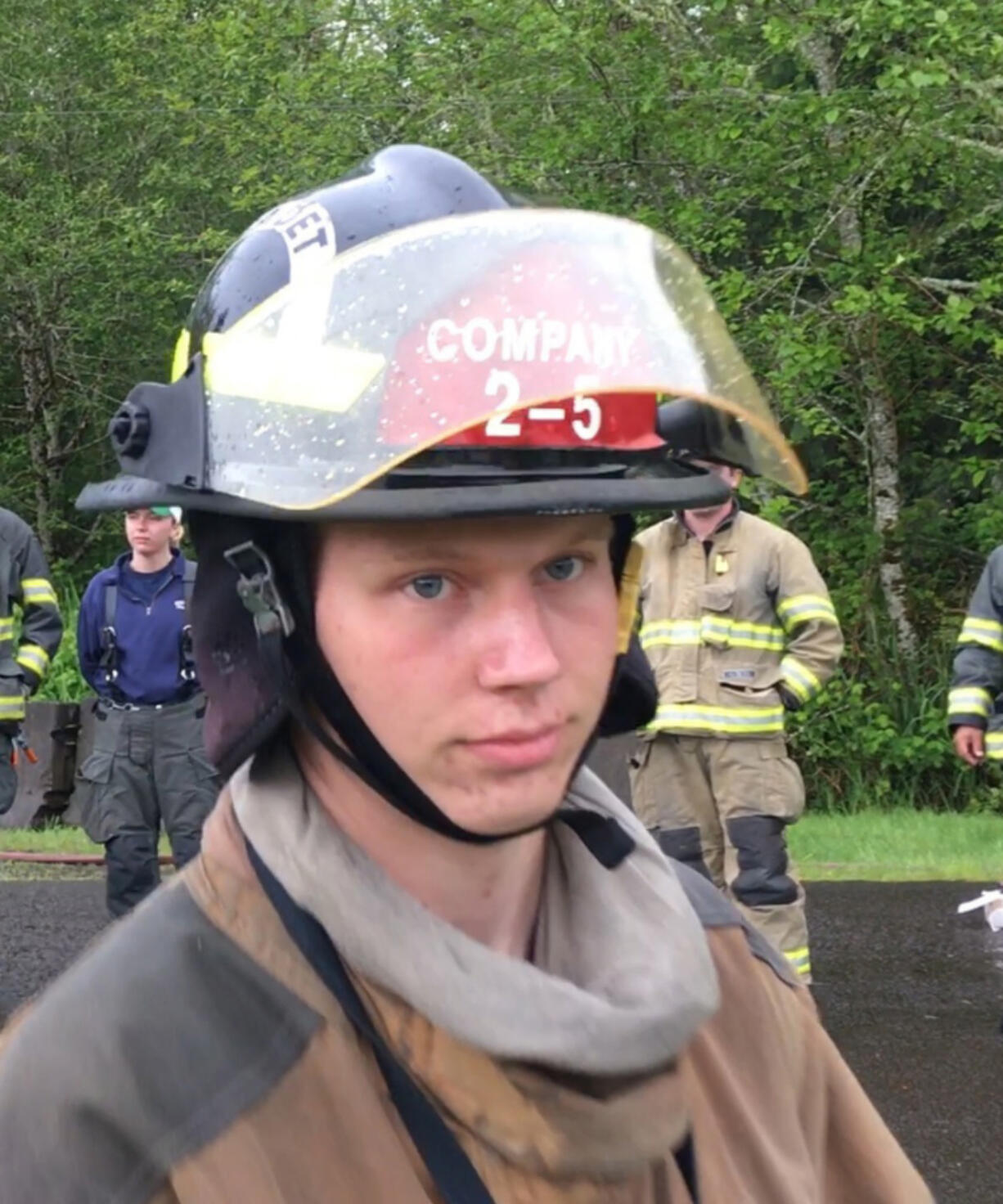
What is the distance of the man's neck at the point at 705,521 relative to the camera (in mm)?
6332

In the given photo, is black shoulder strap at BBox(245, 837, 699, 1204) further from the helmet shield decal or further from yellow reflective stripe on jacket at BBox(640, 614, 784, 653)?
yellow reflective stripe on jacket at BBox(640, 614, 784, 653)

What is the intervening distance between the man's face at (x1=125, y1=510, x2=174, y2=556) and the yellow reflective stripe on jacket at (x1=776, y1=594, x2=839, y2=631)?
2401 millimetres

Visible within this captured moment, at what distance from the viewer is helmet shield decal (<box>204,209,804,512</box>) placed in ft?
4.41

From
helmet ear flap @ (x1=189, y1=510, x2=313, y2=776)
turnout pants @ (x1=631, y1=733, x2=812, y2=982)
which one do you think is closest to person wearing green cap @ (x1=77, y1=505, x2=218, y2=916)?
turnout pants @ (x1=631, y1=733, x2=812, y2=982)

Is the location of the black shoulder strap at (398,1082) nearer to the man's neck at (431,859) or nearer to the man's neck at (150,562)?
the man's neck at (431,859)

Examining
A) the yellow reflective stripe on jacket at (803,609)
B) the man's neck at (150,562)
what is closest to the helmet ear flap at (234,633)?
the yellow reflective stripe on jacket at (803,609)

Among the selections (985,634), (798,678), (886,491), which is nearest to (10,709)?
(798,678)

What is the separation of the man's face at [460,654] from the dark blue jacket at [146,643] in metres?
5.72

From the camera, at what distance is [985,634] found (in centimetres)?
649

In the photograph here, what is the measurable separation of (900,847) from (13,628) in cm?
503

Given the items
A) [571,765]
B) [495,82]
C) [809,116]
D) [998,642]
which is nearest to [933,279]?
[809,116]

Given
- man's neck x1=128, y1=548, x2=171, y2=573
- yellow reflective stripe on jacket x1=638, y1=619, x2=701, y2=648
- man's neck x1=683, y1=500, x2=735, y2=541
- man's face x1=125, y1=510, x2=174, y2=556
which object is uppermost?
man's neck x1=683, y1=500, x2=735, y2=541

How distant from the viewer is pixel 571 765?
1.40 meters

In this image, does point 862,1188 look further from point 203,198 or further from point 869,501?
point 203,198
